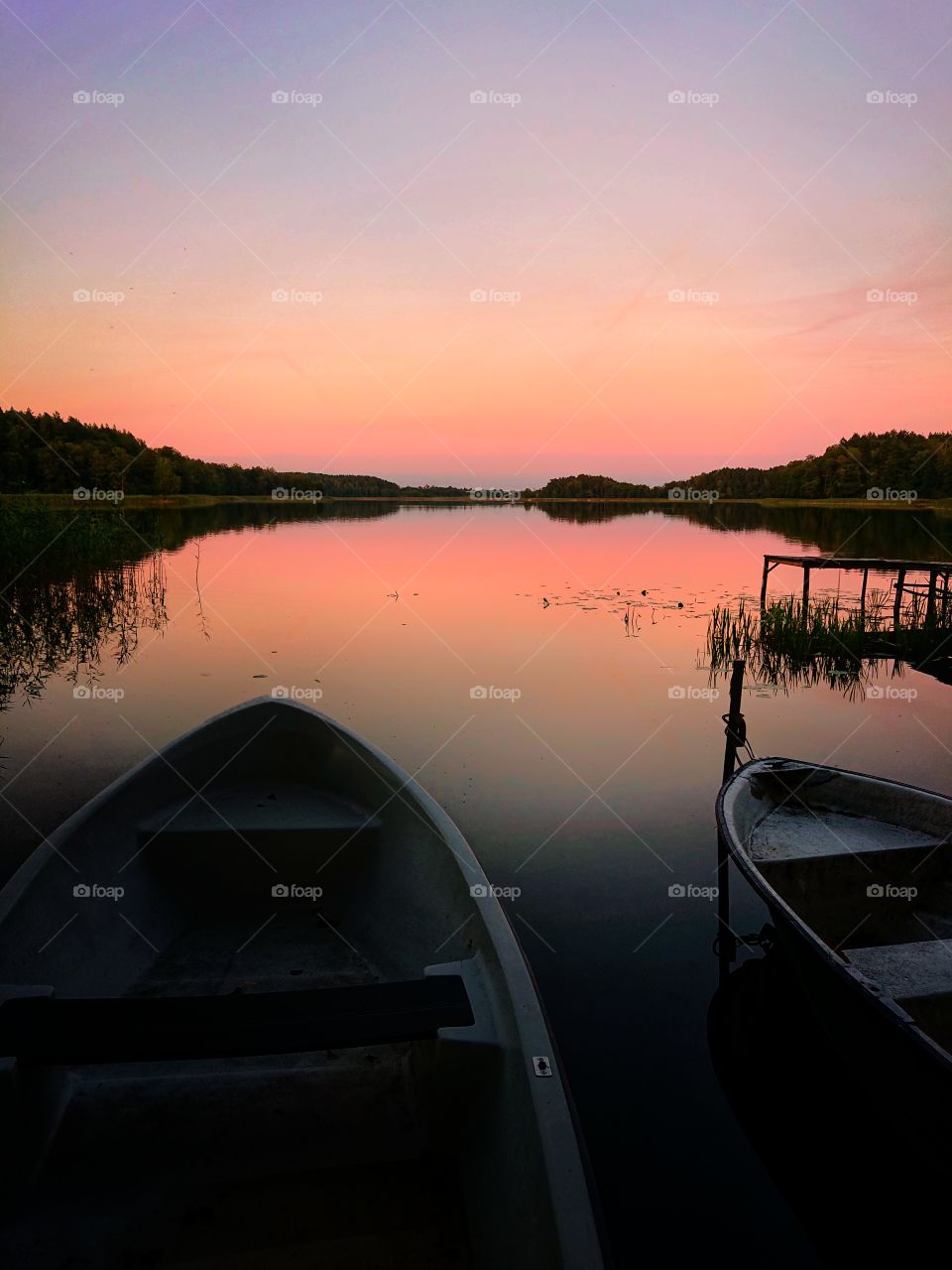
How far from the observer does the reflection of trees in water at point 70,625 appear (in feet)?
35.0

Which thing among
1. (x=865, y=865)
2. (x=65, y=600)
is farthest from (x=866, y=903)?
(x=65, y=600)

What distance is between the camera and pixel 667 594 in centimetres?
1981

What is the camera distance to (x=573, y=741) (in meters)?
8.79

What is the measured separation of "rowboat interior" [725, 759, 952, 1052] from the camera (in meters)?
4.47

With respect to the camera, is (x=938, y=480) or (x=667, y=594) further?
(x=938, y=480)

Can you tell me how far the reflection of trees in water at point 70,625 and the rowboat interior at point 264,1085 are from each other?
660 cm

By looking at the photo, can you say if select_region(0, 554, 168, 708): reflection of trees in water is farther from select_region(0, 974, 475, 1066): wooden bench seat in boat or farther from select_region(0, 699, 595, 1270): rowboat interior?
select_region(0, 974, 475, 1066): wooden bench seat in boat

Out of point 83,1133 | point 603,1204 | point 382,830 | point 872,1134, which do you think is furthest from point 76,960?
point 872,1134

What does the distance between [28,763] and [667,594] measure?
51.2 ft

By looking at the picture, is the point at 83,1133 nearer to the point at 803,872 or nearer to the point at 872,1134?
the point at 872,1134

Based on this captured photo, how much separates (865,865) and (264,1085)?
3.53m

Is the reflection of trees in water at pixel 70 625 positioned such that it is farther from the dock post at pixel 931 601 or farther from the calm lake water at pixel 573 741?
the dock post at pixel 931 601

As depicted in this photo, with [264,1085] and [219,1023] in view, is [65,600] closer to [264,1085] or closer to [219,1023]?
[264,1085]

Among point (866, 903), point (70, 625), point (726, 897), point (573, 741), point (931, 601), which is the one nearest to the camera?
point (866, 903)
